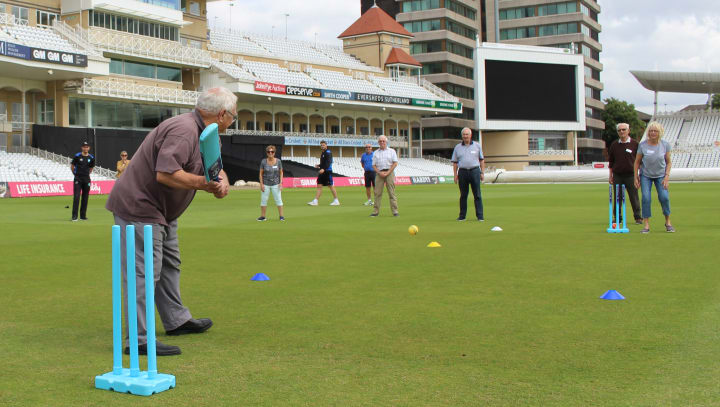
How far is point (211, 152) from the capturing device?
5.11 m

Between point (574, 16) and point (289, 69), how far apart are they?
5454 cm

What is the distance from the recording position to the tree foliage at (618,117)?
111m

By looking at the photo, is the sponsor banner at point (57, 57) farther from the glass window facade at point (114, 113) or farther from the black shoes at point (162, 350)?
the black shoes at point (162, 350)

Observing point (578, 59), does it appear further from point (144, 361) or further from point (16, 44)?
point (144, 361)

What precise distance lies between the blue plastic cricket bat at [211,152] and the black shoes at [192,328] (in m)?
1.38

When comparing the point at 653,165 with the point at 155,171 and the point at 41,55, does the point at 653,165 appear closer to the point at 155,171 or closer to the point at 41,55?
the point at 155,171

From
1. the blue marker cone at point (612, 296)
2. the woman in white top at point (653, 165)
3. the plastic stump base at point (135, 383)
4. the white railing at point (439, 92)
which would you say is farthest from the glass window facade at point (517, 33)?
the plastic stump base at point (135, 383)

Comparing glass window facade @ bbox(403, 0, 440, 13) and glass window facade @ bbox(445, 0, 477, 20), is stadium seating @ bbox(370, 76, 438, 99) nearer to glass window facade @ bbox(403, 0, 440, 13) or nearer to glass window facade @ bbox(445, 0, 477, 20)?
glass window facade @ bbox(403, 0, 440, 13)

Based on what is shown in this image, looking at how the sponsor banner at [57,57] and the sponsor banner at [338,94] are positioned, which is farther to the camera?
the sponsor banner at [338,94]

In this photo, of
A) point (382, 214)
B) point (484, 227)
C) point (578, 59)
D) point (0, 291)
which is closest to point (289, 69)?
point (578, 59)

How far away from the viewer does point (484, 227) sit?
15812mm

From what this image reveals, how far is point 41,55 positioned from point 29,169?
7.94 m

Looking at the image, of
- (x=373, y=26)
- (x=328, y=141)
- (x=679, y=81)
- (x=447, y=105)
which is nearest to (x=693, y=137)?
(x=679, y=81)

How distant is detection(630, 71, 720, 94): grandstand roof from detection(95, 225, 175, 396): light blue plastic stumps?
7433cm
